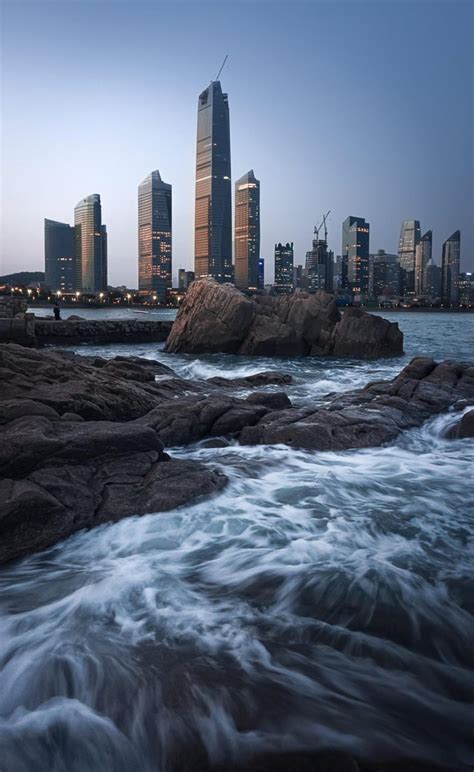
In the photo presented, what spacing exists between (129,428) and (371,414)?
5808 millimetres

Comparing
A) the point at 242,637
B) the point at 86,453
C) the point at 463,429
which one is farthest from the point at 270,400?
the point at 242,637

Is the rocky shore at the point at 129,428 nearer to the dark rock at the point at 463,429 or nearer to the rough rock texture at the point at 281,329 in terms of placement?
the dark rock at the point at 463,429

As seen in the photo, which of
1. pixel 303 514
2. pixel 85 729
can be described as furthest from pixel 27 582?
Result: pixel 303 514

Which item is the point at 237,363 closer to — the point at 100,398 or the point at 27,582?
A: the point at 100,398

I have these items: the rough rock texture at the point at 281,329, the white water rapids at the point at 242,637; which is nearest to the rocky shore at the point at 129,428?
the white water rapids at the point at 242,637

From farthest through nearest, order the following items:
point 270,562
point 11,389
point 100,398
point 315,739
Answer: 1. point 100,398
2. point 11,389
3. point 270,562
4. point 315,739

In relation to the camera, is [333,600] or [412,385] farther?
[412,385]

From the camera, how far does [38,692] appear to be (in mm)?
3121

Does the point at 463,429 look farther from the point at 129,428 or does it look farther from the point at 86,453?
the point at 86,453

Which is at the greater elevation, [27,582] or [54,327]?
[54,327]

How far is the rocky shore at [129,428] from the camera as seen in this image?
5285 millimetres

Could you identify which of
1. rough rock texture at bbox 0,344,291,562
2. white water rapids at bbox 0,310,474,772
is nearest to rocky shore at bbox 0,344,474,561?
rough rock texture at bbox 0,344,291,562

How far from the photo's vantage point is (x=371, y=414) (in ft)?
34.1

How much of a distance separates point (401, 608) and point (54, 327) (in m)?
38.4
